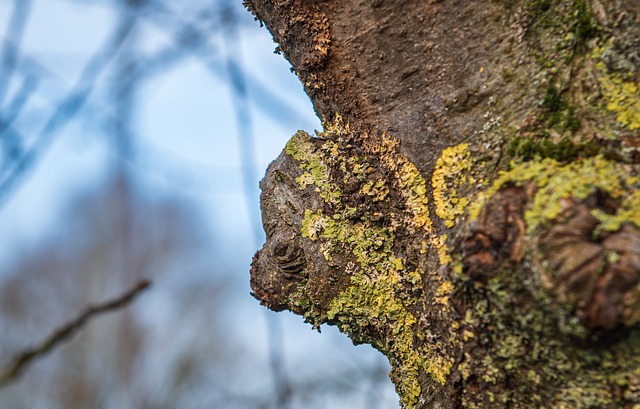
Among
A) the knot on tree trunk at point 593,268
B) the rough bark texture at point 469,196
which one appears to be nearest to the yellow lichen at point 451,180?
the rough bark texture at point 469,196

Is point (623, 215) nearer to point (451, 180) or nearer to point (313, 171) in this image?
point (451, 180)

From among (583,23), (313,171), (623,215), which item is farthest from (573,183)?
(313,171)

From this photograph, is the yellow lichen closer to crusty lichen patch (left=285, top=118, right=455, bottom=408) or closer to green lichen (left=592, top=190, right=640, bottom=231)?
crusty lichen patch (left=285, top=118, right=455, bottom=408)

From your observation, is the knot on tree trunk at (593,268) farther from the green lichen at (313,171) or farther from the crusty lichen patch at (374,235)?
the green lichen at (313,171)

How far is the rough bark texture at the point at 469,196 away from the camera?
0.51m

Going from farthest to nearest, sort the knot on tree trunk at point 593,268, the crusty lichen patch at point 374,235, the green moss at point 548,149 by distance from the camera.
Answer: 1. the crusty lichen patch at point 374,235
2. the green moss at point 548,149
3. the knot on tree trunk at point 593,268

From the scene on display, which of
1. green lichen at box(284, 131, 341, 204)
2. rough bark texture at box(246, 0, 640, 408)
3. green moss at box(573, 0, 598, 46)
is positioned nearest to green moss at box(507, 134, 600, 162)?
rough bark texture at box(246, 0, 640, 408)

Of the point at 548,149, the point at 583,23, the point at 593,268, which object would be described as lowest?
the point at 593,268

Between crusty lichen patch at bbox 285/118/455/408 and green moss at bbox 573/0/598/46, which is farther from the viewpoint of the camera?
crusty lichen patch at bbox 285/118/455/408

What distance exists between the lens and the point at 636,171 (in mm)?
532

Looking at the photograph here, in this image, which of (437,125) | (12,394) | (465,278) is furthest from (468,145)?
(12,394)

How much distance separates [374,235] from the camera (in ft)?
2.43

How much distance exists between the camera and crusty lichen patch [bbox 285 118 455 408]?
0.70 meters

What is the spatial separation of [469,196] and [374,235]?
16cm
